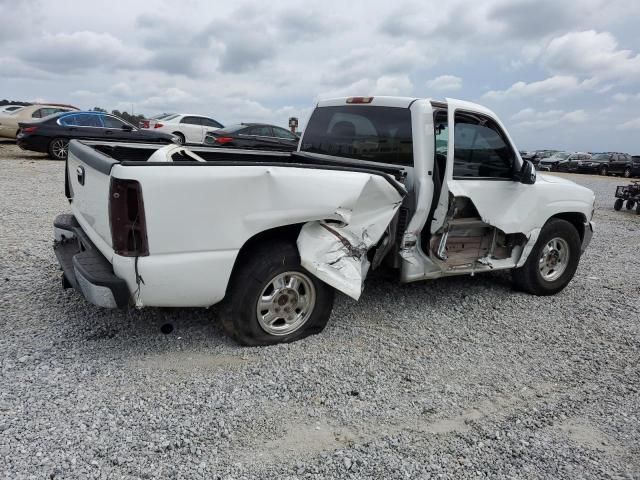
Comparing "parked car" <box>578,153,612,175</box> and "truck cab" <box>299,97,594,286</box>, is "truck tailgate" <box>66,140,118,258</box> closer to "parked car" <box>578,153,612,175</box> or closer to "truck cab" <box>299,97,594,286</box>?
"truck cab" <box>299,97,594,286</box>

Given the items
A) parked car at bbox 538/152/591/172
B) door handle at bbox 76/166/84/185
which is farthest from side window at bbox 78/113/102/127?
parked car at bbox 538/152/591/172

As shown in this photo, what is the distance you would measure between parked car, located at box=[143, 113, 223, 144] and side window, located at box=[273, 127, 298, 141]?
234 cm

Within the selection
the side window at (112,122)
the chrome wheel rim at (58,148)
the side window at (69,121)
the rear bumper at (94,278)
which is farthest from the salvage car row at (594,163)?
the rear bumper at (94,278)

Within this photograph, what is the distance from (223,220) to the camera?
3.19 metres

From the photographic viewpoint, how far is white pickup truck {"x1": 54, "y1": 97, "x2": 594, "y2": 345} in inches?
121

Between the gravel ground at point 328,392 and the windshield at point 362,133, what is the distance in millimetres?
1402

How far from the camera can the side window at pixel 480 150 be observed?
14.8 feet

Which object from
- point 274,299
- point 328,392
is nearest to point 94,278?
point 274,299

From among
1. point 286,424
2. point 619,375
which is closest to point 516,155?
point 619,375

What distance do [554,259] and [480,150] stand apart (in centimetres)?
169

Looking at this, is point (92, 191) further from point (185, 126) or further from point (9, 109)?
point (9, 109)

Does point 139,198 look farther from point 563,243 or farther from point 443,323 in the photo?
point 563,243

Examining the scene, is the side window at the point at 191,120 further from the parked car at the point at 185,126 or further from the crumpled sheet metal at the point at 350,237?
the crumpled sheet metal at the point at 350,237

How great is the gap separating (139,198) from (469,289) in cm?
375
